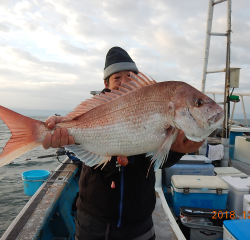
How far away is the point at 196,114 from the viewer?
1798mm

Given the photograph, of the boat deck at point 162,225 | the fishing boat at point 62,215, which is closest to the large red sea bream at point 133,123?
the fishing boat at point 62,215

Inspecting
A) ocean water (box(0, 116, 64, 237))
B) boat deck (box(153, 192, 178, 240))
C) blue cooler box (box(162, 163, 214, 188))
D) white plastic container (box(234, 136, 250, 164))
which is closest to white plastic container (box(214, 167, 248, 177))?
blue cooler box (box(162, 163, 214, 188))

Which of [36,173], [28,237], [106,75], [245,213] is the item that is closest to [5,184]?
[36,173]

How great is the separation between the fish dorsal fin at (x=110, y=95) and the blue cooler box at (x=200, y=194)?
9.52ft

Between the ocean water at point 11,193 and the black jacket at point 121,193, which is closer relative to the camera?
the black jacket at point 121,193

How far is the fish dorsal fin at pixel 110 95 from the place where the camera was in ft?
6.70

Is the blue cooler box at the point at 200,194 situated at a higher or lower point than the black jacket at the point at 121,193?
lower

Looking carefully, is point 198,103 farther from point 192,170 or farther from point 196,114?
point 192,170

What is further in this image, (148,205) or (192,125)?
(148,205)

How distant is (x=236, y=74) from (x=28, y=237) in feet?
27.0

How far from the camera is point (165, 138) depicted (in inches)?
72.8

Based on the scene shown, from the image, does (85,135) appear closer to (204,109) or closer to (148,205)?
(148,205)

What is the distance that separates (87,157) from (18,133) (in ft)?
2.44

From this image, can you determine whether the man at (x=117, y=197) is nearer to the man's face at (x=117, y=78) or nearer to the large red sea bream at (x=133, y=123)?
the large red sea bream at (x=133, y=123)
